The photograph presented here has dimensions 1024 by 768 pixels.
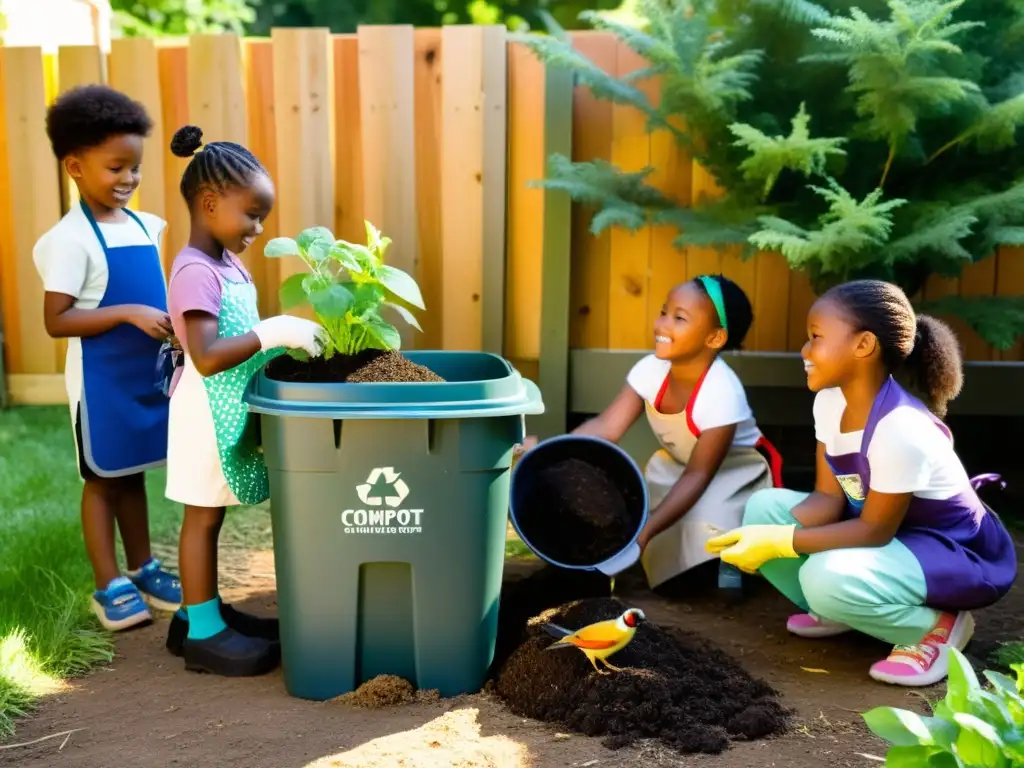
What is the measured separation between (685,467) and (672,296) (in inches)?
24.0

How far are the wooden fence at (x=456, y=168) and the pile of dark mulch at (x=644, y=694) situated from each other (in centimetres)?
199

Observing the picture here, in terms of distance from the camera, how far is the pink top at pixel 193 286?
8.83 ft

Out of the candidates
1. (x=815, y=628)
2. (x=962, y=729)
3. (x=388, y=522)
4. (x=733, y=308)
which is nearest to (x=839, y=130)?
(x=733, y=308)

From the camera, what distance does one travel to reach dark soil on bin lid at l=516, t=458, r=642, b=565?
10.7 ft

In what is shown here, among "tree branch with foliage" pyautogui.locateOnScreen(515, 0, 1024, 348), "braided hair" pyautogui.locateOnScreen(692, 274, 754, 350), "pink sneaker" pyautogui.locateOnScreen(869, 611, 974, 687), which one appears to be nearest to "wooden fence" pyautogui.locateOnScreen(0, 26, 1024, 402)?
"tree branch with foliage" pyautogui.locateOnScreen(515, 0, 1024, 348)

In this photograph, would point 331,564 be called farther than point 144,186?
No

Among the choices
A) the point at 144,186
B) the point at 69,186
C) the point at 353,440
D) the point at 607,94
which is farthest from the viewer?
the point at 69,186

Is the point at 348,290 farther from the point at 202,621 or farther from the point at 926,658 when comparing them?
the point at 926,658

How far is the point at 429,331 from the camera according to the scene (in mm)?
4910

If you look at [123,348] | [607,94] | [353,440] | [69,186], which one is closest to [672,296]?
[607,94]

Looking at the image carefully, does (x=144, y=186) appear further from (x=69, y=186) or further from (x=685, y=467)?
(x=685, y=467)

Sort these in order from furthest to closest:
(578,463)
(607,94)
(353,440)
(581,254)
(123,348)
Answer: (581,254) < (607,94) < (578,463) < (123,348) < (353,440)

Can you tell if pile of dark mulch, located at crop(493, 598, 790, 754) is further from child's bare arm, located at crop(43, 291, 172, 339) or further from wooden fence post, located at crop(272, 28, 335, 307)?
wooden fence post, located at crop(272, 28, 335, 307)

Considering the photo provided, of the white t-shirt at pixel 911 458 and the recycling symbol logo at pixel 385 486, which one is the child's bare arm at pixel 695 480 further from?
the recycling symbol logo at pixel 385 486
